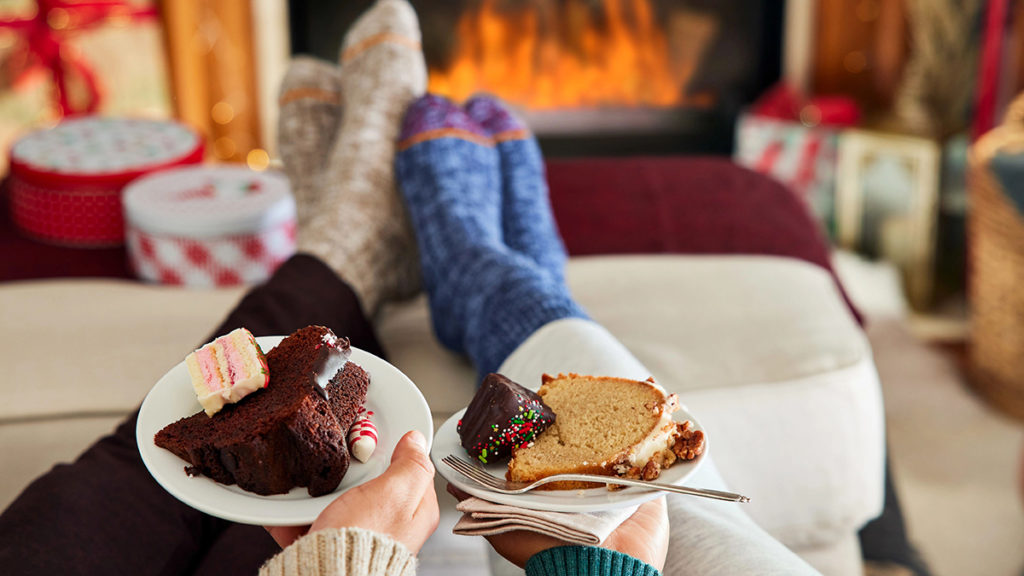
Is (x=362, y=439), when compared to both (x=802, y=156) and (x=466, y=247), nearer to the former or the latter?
(x=466, y=247)

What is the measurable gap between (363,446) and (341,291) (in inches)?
15.8

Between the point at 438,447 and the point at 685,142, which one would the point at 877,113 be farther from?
the point at 438,447

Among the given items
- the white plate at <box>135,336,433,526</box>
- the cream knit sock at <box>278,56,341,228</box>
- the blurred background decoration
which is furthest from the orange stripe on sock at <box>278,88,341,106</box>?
the blurred background decoration

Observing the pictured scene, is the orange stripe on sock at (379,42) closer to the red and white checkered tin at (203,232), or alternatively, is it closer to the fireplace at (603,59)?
the red and white checkered tin at (203,232)

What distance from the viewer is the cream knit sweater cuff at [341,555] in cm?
44

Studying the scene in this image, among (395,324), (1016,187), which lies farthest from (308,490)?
(1016,187)

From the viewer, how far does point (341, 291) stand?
2.81 feet

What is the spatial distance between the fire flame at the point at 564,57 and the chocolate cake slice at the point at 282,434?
5.40ft

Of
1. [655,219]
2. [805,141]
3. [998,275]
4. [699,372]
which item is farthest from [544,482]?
[805,141]

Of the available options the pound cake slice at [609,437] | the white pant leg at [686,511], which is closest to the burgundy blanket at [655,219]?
the white pant leg at [686,511]

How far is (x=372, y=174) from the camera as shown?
103 cm

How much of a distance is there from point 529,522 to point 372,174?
2.00 ft

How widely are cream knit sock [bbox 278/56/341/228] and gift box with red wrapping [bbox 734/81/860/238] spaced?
105cm

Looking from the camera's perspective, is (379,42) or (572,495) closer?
(572,495)
